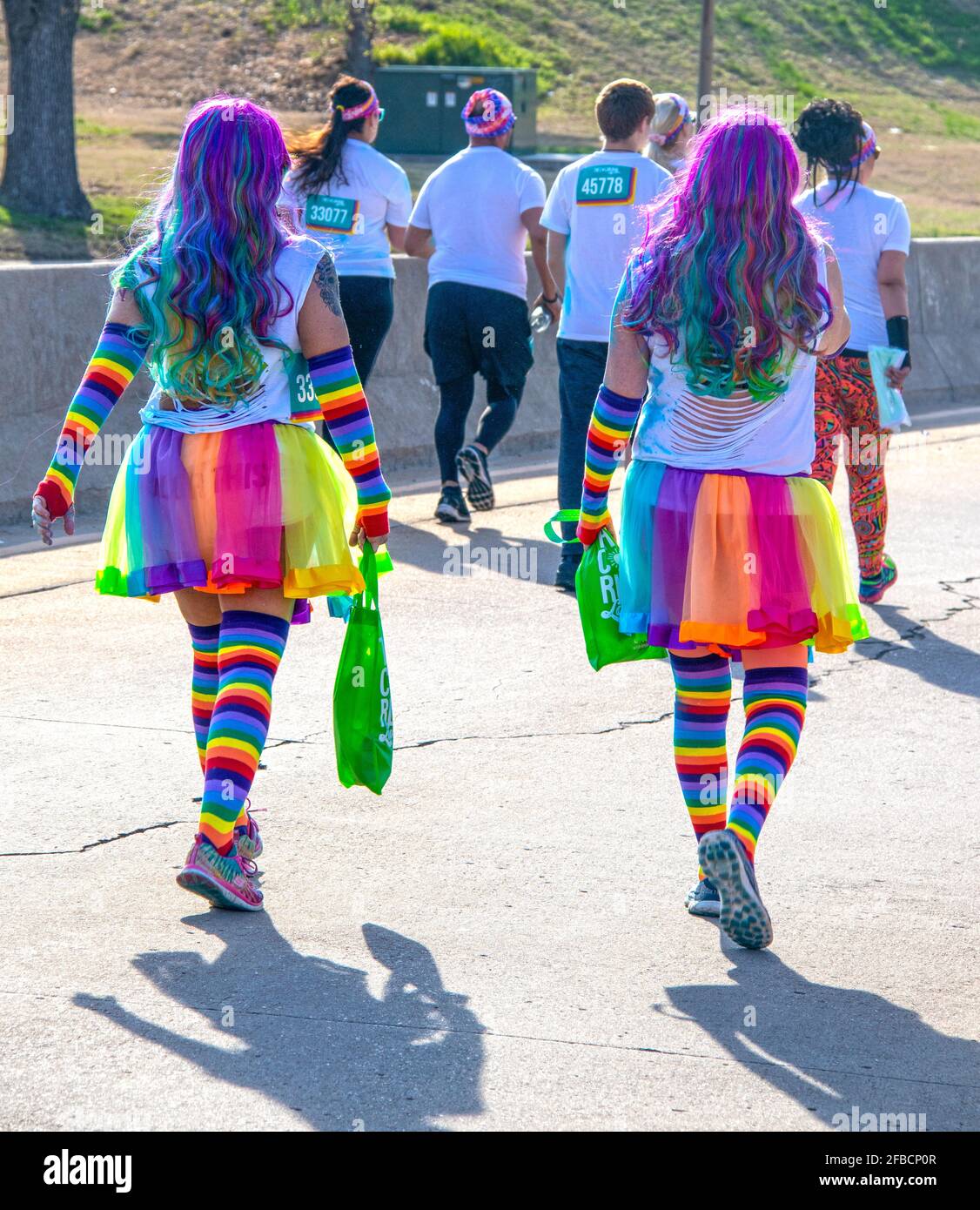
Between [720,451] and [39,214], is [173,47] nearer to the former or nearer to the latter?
[39,214]

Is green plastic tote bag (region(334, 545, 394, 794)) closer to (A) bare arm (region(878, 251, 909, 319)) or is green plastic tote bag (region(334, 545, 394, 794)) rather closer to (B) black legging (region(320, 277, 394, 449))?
(A) bare arm (region(878, 251, 909, 319))

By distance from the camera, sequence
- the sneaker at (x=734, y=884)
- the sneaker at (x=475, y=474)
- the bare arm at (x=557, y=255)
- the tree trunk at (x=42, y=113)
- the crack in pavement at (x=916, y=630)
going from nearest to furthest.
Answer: the sneaker at (x=734, y=884) → the crack in pavement at (x=916, y=630) → the bare arm at (x=557, y=255) → the sneaker at (x=475, y=474) → the tree trunk at (x=42, y=113)

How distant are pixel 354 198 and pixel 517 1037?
5943mm

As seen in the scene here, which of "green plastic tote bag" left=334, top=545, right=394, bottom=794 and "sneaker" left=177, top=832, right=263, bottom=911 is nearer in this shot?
"sneaker" left=177, top=832, right=263, bottom=911

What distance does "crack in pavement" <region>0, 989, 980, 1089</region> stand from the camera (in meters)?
3.63

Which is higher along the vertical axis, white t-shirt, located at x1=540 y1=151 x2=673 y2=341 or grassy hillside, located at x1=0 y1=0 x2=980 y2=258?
white t-shirt, located at x1=540 y1=151 x2=673 y2=341

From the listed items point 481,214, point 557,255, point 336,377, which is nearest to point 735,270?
point 336,377

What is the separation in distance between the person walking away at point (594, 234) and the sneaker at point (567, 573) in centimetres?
26

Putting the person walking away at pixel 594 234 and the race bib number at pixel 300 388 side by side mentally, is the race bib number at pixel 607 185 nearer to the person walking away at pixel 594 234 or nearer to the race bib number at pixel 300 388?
the person walking away at pixel 594 234

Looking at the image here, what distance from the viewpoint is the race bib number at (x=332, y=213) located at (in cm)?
891

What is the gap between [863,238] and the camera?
24.8 ft

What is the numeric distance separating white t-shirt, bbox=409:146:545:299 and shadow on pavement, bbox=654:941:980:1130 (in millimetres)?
5458

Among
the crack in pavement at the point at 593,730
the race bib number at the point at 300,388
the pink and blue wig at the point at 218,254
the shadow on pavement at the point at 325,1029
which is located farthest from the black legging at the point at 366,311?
the shadow on pavement at the point at 325,1029

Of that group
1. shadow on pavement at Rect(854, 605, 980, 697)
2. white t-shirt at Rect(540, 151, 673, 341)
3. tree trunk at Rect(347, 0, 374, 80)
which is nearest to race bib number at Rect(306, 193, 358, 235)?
white t-shirt at Rect(540, 151, 673, 341)
